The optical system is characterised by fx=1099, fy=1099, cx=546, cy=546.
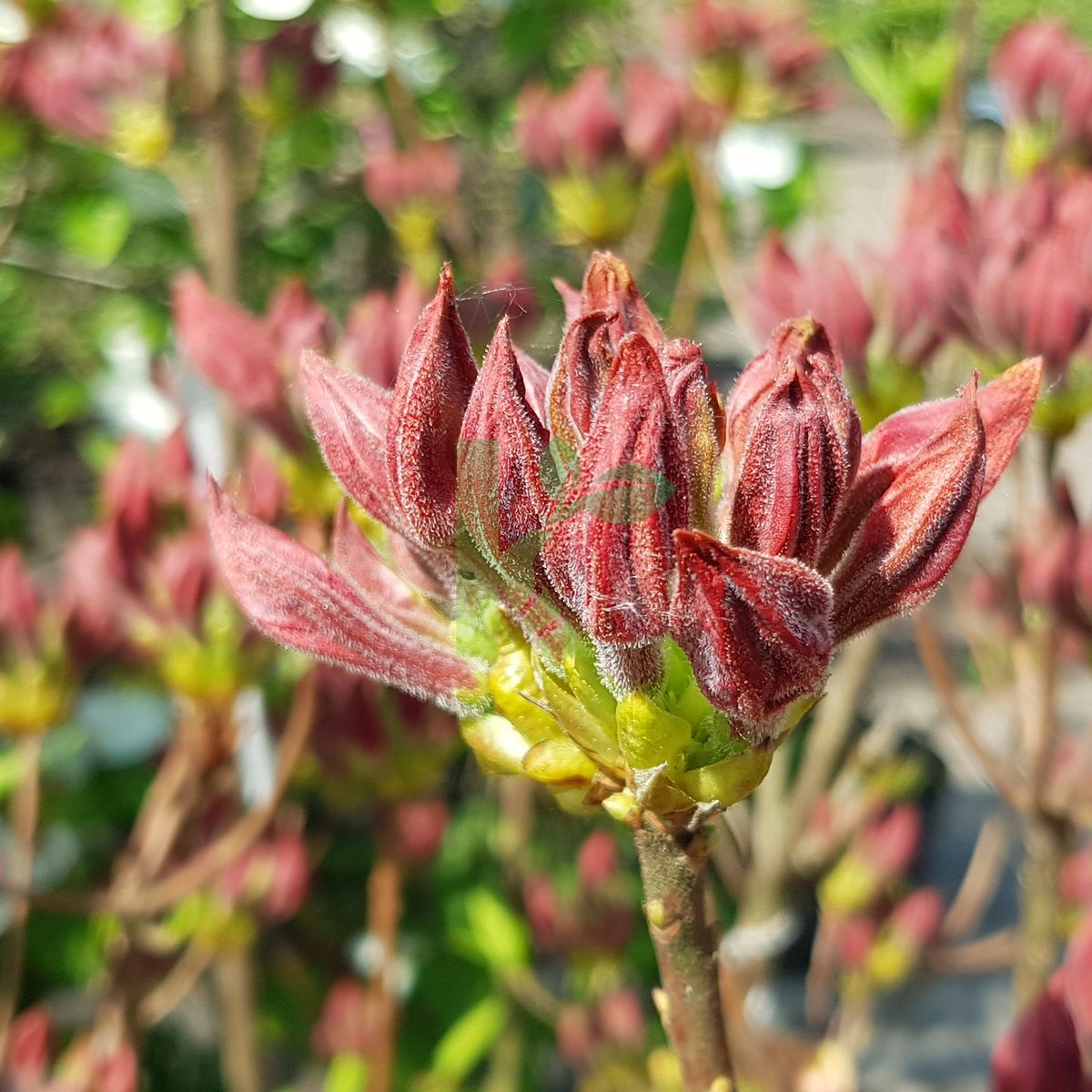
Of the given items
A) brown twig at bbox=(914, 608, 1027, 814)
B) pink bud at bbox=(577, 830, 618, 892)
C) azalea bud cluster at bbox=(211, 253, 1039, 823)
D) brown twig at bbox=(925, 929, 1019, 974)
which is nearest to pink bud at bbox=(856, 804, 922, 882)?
brown twig at bbox=(925, 929, 1019, 974)

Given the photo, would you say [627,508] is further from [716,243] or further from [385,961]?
[716,243]

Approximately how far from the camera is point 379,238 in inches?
76.5

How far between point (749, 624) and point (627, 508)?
4 centimetres

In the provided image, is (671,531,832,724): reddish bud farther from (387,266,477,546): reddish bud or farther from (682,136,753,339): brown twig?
(682,136,753,339): brown twig

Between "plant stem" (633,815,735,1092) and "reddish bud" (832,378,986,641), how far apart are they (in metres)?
0.07

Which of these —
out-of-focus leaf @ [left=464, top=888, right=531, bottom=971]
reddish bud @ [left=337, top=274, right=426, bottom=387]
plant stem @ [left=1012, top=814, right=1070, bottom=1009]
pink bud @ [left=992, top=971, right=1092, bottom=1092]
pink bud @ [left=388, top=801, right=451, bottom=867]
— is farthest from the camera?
out-of-focus leaf @ [left=464, top=888, right=531, bottom=971]

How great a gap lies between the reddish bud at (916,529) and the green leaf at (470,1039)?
3.76 ft

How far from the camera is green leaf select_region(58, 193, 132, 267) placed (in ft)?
4.55

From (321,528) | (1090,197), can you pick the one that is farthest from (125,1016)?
(1090,197)

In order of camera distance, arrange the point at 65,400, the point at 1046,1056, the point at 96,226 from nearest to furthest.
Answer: the point at 1046,1056 < the point at 96,226 < the point at 65,400

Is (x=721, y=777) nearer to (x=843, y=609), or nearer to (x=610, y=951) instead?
(x=843, y=609)

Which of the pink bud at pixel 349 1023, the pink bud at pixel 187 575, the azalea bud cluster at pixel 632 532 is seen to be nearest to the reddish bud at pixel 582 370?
the azalea bud cluster at pixel 632 532

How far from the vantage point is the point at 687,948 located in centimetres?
26

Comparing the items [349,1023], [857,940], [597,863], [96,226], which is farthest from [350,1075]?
[96,226]
